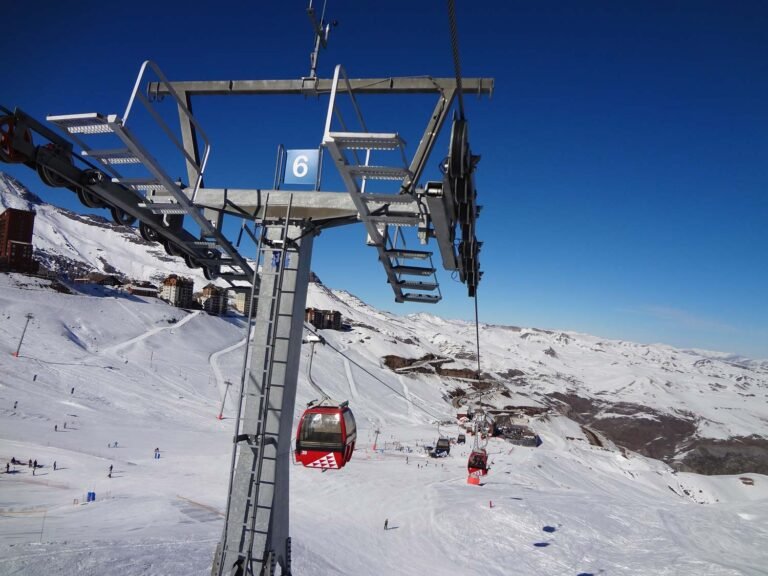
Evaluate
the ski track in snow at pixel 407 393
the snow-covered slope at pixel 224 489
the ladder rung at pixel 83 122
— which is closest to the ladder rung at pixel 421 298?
the ladder rung at pixel 83 122

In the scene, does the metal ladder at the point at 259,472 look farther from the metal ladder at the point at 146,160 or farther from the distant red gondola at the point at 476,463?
the distant red gondola at the point at 476,463

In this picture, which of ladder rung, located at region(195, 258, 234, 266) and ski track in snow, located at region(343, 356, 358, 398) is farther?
ski track in snow, located at region(343, 356, 358, 398)

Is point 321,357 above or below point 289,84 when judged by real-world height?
above

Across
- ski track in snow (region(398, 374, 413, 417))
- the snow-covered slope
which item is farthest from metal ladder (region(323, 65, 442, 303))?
ski track in snow (region(398, 374, 413, 417))

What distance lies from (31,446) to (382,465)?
25.0 m

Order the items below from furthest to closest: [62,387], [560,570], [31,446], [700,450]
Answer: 1. [700,450]
2. [62,387]
3. [31,446]
4. [560,570]

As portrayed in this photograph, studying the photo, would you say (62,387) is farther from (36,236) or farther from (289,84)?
(36,236)

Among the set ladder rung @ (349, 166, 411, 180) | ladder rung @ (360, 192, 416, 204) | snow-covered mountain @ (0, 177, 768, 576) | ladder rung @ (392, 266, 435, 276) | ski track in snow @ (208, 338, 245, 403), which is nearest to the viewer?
ladder rung @ (349, 166, 411, 180)

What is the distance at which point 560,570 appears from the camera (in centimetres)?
2208

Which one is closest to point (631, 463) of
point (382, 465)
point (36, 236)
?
point (382, 465)

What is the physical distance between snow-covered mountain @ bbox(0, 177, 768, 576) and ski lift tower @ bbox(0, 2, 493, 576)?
10.4m

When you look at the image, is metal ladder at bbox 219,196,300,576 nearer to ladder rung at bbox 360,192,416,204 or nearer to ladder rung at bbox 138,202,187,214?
ladder rung at bbox 138,202,187,214

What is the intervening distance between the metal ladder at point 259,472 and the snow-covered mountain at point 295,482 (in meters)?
10.1

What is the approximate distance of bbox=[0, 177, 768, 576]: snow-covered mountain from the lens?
18.1 metres
